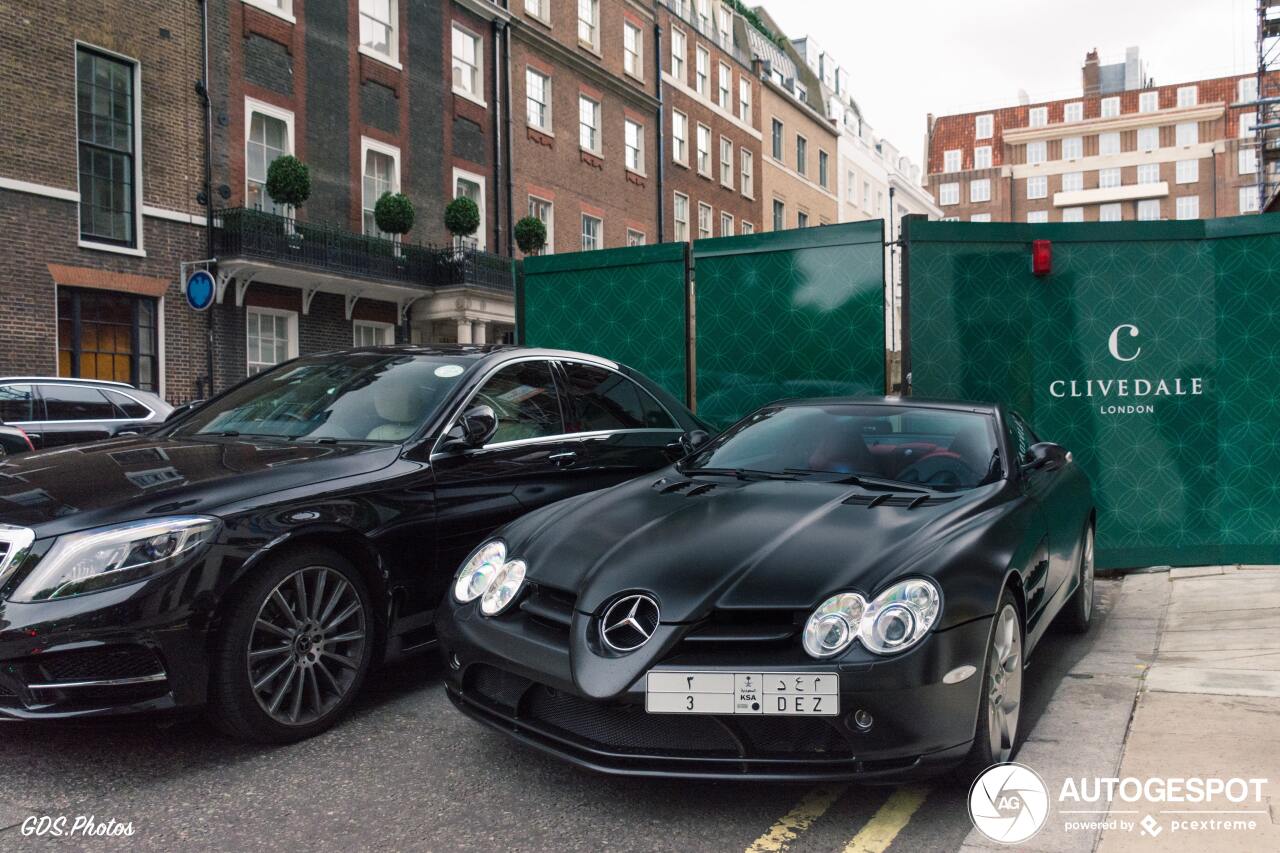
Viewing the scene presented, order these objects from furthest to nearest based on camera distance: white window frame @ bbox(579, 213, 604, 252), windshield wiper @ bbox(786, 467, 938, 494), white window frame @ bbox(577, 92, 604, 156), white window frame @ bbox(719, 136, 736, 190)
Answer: white window frame @ bbox(719, 136, 736, 190) < white window frame @ bbox(577, 92, 604, 156) < white window frame @ bbox(579, 213, 604, 252) < windshield wiper @ bbox(786, 467, 938, 494)

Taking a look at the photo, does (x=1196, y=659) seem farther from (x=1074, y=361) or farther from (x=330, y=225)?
(x=330, y=225)

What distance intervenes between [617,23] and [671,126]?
3814 mm

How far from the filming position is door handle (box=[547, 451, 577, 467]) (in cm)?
501

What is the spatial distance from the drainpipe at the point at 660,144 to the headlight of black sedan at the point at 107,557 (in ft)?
94.2

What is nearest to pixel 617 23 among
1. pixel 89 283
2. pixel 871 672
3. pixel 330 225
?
pixel 330 225

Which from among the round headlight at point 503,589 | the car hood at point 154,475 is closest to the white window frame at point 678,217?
the car hood at point 154,475

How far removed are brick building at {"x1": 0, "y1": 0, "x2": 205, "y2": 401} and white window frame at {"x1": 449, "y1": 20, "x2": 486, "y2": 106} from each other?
22.3ft

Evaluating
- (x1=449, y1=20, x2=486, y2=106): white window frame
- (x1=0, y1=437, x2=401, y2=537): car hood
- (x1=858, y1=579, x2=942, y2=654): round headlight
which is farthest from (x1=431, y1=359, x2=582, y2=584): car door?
(x1=449, y1=20, x2=486, y2=106): white window frame

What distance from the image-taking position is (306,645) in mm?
3652

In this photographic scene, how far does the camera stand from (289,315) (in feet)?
62.1

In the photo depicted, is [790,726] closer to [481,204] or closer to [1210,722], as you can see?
[1210,722]

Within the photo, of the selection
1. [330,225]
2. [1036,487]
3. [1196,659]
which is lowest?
[1196,659]

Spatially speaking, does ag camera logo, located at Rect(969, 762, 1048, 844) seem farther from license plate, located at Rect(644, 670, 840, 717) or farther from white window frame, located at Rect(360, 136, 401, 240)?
white window frame, located at Rect(360, 136, 401, 240)

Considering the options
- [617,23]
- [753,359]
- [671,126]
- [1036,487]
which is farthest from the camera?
[671,126]
